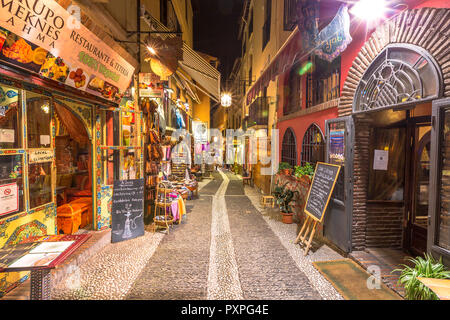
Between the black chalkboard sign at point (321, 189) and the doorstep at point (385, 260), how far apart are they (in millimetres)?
1050

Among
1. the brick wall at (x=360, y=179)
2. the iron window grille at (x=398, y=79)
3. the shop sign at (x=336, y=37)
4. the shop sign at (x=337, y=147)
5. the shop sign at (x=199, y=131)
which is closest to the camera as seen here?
the iron window grille at (x=398, y=79)

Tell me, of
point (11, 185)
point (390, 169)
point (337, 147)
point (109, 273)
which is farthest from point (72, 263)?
point (390, 169)

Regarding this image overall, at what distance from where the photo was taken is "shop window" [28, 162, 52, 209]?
4.04m

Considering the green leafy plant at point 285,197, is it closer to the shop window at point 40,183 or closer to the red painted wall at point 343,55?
the red painted wall at point 343,55

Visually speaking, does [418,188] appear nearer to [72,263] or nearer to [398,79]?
[398,79]

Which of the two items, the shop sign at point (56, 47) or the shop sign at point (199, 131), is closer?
the shop sign at point (56, 47)

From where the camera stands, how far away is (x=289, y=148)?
890 centimetres

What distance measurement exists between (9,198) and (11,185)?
0.20 m

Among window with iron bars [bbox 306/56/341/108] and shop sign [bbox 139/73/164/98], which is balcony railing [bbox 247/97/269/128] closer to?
window with iron bars [bbox 306/56/341/108]

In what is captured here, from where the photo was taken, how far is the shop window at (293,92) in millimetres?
8148

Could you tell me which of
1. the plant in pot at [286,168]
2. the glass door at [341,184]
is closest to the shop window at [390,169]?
the glass door at [341,184]

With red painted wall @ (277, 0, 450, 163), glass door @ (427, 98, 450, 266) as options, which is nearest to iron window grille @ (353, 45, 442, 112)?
glass door @ (427, 98, 450, 266)
